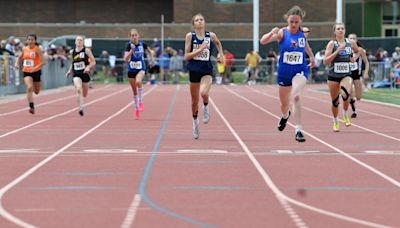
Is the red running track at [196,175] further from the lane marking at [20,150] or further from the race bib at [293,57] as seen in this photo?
the race bib at [293,57]

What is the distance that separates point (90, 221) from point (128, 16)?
6481 cm

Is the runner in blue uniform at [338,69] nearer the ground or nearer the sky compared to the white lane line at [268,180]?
nearer the sky

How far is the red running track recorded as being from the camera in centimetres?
832

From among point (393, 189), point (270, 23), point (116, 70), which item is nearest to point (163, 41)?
point (116, 70)

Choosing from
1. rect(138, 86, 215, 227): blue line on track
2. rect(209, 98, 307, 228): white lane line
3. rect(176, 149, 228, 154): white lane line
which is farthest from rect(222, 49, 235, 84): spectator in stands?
rect(176, 149, 228, 154): white lane line

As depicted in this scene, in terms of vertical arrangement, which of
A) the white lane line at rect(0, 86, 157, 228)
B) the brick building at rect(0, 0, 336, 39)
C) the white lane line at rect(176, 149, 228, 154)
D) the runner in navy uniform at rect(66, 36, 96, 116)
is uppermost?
the brick building at rect(0, 0, 336, 39)

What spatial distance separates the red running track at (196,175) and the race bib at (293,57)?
131 centimetres

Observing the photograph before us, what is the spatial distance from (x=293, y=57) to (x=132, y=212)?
24.7 feet

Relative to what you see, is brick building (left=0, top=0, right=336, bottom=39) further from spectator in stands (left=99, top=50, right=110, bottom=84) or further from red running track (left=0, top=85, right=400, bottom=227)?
red running track (left=0, top=85, right=400, bottom=227)

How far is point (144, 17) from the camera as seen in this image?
72.0 metres

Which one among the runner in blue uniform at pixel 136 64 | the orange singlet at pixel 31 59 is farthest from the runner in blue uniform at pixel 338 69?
the orange singlet at pixel 31 59

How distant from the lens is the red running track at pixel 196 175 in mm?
8320

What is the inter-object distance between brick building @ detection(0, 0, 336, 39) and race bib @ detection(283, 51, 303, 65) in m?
49.4

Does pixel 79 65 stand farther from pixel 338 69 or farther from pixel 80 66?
pixel 338 69
